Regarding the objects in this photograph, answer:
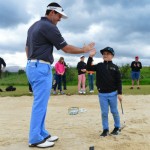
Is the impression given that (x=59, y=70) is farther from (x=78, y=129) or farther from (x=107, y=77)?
(x=107, y=77)

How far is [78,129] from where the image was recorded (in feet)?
25.7

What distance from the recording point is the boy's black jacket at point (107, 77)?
6992 mm

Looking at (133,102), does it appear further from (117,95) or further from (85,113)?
(117,95)

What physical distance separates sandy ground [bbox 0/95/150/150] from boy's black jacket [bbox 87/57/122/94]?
0.89 meters

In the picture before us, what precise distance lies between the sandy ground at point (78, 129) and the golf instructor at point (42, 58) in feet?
1.25

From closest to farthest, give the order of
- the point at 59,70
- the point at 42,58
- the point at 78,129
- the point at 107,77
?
1. the point at 42,58
2. the point at 107,77
3. the point at 78,129
4. the point at 59,70

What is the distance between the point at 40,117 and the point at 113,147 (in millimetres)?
1275

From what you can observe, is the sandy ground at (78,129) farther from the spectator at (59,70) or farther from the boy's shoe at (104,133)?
the spectator at (59,70)

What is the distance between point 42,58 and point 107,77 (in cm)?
144

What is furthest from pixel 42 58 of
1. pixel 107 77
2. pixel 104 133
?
pixel 104 133

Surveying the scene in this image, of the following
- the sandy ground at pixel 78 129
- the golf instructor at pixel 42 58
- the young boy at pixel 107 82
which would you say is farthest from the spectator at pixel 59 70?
the golf instructor at pixel 42 58

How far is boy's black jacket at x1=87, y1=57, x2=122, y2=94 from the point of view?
22.9 feet

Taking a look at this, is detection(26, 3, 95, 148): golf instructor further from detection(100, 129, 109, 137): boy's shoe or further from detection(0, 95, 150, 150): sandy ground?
detection(100, 129, 109, 137): boy's shoe

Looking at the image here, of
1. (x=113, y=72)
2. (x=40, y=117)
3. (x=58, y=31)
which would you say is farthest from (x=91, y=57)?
(x=40, y=117)
